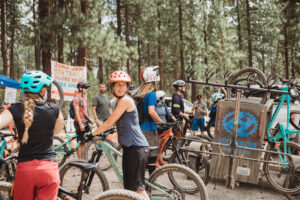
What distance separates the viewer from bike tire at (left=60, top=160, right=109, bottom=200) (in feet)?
12.2

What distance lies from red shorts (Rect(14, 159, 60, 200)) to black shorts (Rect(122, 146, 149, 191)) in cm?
105

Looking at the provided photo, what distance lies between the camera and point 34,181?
8.05 ft

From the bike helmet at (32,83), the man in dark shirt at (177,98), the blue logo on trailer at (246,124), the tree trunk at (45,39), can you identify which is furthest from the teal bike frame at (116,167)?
the tree trunk at (45,39)

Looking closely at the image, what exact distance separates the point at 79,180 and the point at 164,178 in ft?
3.92

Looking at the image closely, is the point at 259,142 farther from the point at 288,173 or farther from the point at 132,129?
the point at 132,129

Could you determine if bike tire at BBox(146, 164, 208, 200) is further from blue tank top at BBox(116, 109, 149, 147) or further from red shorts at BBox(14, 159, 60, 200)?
red shorts at BBox(14, 159, 60, 200)

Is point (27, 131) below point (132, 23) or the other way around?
below

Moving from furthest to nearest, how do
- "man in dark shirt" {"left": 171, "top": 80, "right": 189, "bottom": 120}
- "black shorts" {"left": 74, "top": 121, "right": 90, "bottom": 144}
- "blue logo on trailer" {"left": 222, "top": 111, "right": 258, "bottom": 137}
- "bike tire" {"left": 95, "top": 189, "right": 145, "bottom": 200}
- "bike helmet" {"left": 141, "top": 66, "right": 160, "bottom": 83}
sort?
"man in dark shirt" {"left": 171, "top": 80, "right": 189, "bottom": 120} → "black shorts" {"left": 74, "top": 121, "right": 90, "bottom": 144} → "blue logo on trailer" {"left": 222, "top": 111, "right": 258, "bottom": 137} → "bike helmet" {"left": 141, "top": 66, "right": 160, "bottom": 83} → "bike tire" {"left": 95, "top": 189, "right": 145, "bottom": 200}

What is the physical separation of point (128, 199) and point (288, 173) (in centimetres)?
365

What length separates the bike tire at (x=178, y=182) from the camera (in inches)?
152

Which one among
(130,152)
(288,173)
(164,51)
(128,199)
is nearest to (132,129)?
(130,152)

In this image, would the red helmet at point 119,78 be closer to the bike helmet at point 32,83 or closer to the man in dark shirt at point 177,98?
the bike helmet at point 32,83

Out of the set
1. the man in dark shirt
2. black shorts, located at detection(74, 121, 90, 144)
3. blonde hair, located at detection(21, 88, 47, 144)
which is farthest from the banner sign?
blonde hair, located at detection(21, 88, 47, 144)

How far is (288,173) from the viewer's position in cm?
503
